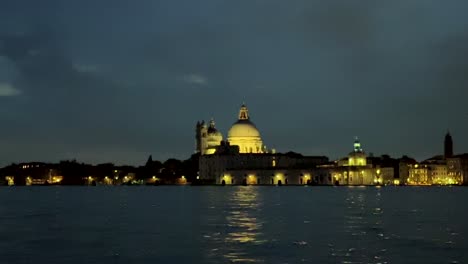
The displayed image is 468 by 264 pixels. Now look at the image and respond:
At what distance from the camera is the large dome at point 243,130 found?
170875mm

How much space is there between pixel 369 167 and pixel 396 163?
19.5 meters

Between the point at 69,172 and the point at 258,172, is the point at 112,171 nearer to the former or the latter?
the point at 69,172

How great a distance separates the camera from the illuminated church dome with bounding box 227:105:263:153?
170875 millimetres

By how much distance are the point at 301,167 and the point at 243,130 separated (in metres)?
15.5

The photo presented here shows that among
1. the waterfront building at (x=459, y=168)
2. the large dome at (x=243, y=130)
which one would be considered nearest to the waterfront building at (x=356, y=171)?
the waterfront building at (x=459, y=168)

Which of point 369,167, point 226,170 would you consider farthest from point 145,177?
point 369,167

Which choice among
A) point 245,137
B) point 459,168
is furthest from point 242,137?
point 459,168

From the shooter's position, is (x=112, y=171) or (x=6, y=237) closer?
(x=6, y=237)

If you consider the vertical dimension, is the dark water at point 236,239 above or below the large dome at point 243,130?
below

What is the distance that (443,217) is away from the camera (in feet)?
131

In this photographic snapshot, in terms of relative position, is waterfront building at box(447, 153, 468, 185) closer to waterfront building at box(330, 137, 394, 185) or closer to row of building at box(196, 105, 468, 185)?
row of building at box(196, 105, 468, 185)

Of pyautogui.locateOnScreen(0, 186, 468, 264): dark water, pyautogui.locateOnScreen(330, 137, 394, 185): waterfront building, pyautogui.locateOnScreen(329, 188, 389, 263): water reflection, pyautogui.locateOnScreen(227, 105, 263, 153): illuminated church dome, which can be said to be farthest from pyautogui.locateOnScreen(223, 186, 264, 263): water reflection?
pyautogui.locateOnScreen(227, 105, 263, 153): illuminated church dome

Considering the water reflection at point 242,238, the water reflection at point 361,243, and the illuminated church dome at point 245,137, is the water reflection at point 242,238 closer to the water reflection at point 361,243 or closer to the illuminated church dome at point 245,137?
the water reflection at point 361,243

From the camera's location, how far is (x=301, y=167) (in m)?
163
